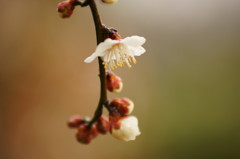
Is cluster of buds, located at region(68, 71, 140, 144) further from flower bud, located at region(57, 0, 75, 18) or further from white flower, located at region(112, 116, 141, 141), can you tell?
flower bud, located at region(57, 0, 75, 18)

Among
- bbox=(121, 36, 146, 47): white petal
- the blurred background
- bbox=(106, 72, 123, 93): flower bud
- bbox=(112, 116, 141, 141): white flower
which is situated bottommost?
bbox=(112, 116, 141, 141): white flower

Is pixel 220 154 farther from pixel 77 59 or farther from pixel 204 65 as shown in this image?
pixel 77 59

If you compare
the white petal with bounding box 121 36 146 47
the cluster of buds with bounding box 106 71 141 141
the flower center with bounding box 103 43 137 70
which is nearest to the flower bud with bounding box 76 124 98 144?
the cluster of buds with bounding box 106 71 141 141

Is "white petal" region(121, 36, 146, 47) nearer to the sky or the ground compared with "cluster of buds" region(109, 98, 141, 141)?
nearer to the sky

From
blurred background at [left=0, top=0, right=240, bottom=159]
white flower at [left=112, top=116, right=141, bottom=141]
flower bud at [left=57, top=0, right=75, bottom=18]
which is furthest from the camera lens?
blurred background at [left=0, top=0, right=240, bottom=159]

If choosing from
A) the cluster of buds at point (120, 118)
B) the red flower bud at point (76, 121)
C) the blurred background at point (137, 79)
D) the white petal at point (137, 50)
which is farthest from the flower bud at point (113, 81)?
the blurred background at point (137, 79)

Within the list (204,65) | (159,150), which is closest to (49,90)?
(159,150)

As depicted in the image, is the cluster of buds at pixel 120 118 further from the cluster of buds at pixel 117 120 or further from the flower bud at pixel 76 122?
the flower bud at pixel 76 122

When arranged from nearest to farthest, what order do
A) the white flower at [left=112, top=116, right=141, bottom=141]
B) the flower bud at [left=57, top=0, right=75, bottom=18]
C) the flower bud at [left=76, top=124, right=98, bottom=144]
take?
the flower bud at [left=57, top=0, right=75, bottom=18] → the white flower at [left=112, top=116, right=141, bottom=141] → the flower bud at [left=76, top=124, right=98, bottom=144]

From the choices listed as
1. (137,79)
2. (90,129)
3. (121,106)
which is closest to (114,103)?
(121,106)
